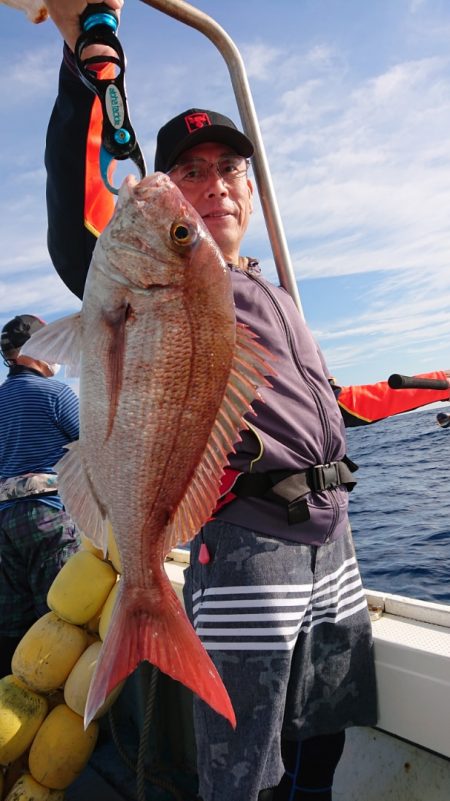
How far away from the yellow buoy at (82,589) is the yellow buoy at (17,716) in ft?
1.39

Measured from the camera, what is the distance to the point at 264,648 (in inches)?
70.4

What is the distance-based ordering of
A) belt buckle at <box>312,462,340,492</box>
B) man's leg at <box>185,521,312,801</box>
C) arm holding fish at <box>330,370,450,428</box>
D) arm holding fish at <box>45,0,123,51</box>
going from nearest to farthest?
arm holding fish at <box>45,0,123,51</box> < man's leg at <box>185,521,312,801</box> < belt buckle at <box>312,462,340,492</box> < arm holding fish at <box>330,370,450,428</box>

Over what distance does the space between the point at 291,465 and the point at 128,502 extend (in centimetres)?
64

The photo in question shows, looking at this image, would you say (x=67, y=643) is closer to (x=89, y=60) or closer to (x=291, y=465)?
(x=291, y=465)

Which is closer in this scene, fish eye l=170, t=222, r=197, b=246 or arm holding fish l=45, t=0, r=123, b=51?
fish eye l=170, t=222, r=197, b=246

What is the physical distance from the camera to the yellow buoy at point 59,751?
2.93 meters

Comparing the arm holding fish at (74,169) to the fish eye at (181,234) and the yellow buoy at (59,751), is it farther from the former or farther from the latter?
the yellow buoy at (59,751)

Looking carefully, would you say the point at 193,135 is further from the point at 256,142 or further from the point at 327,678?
the point at 327,678

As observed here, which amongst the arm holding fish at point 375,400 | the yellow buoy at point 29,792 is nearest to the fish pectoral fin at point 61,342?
the arm holding fish at point 375,400

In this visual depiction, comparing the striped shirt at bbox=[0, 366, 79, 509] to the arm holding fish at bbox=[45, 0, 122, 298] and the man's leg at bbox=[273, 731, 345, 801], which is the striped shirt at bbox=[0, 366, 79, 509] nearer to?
the arm holding fish at bbox=[45, 0, 122, 298]

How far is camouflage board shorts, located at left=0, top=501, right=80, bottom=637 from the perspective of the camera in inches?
165

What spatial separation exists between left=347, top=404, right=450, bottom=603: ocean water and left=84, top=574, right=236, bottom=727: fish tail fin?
499 cm

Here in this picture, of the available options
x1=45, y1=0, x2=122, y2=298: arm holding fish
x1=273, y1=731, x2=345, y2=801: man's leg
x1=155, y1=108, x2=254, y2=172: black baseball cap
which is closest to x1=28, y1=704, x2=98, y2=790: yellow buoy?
x1=273, y1=731, x2=345, y2=801: man's leg

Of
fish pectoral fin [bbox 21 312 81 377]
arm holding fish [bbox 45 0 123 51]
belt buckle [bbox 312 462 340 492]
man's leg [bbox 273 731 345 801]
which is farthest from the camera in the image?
man's leg [bbox 273 731 345 801]
